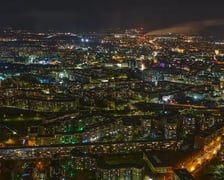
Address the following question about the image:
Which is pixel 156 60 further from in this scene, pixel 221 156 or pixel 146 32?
pixel 146 32

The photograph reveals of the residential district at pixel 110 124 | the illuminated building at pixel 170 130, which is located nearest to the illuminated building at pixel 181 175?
the residential district at pixel 110 124

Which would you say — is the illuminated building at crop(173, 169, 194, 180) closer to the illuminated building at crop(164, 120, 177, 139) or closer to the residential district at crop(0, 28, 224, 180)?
the residential district at crop(0, 28, 224, 180)

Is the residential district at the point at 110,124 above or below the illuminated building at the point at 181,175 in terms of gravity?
below

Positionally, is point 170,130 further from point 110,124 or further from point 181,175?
point 181,175

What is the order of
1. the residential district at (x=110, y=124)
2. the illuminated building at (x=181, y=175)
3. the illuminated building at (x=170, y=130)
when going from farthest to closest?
the illuminated building at (x=170, y=130), the residential district at (x=110, y=124), the illuminated building at (x=181, y=175)

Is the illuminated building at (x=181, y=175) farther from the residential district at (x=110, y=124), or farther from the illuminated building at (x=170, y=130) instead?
the illuminated building at (x=170, y=130)

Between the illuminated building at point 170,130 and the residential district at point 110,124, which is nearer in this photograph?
the residential district at point 110,124

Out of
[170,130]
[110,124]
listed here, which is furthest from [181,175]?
[110,124]

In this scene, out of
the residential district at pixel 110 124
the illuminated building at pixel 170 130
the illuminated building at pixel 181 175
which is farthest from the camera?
the illuminated building at pixel 170 130

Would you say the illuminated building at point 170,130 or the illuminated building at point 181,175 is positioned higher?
the illuminated building at point 181,175
